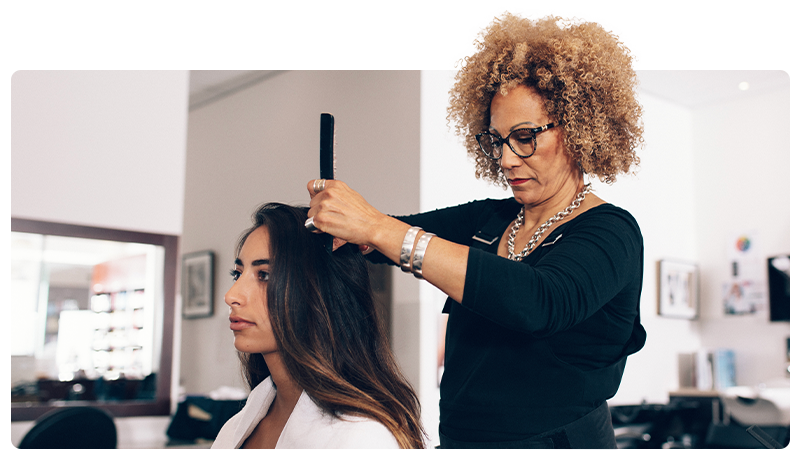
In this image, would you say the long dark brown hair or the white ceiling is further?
the white ceiling

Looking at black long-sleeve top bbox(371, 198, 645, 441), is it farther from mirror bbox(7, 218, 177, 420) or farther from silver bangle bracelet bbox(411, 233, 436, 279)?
mirror bbox(7, 218, 177, 420)

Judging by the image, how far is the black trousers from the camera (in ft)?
3.87

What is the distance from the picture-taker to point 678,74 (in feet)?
13.6

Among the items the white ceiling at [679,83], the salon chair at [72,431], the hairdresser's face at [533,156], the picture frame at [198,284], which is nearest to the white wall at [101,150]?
the salon chair at [72,431]

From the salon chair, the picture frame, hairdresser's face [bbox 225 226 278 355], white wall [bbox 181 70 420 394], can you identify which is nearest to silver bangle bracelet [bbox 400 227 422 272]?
hairdresser's face [bbox 225 226 278 355]

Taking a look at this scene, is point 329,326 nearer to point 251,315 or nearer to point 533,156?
point 251,315

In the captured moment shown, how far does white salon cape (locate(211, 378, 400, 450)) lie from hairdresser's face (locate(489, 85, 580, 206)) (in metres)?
0.51

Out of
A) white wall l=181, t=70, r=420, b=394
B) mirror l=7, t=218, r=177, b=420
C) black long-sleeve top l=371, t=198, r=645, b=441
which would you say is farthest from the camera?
white wall l=181, t=70, r=420, b=394

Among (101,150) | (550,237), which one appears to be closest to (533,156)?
(550,237)

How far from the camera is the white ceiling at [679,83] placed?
4.09 m

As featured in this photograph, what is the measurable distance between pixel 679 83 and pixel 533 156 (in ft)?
11.8

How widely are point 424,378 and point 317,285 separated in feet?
5.95

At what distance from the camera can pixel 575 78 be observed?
1.26 meters

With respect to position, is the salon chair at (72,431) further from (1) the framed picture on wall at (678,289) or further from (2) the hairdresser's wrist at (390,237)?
(1) the framed picture on wall at (678,289)
